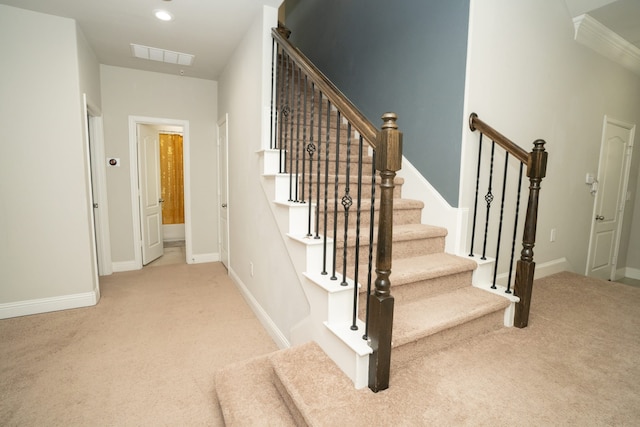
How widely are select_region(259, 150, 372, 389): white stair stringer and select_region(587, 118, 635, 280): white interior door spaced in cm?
363

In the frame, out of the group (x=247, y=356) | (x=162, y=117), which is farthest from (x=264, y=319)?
(x=162, y=117)

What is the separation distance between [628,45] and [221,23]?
4.40 metres

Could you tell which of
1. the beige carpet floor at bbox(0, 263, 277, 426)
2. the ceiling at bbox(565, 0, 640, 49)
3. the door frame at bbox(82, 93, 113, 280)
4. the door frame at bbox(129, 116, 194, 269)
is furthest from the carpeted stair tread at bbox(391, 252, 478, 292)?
the door frame at bbox(82, 93, 113, 280)

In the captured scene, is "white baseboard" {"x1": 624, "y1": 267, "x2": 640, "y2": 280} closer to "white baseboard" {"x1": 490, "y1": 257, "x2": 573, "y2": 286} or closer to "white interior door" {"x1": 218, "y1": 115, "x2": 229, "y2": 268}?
"white baseboard" {"x1": 490, "y1": 257, "x2": 573, "y2": 286}

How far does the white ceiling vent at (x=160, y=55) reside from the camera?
3551 millimetres

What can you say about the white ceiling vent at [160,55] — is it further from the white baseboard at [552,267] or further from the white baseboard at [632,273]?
the white baseboard at [632,273]

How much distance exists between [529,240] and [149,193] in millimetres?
4947

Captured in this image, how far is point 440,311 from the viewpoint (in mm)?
1794

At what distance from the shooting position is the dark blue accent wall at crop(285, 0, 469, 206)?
2.29 m

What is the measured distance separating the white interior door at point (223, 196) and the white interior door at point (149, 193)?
3.50 ft

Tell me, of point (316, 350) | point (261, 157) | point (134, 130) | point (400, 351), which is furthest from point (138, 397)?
point (134, 130)

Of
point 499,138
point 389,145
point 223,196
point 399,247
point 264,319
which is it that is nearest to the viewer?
point 389,145

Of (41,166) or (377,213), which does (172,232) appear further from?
(377,213)

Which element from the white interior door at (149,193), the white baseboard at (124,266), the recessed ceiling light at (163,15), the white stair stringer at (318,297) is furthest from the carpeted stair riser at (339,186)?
the white baseboard at (124,266)
